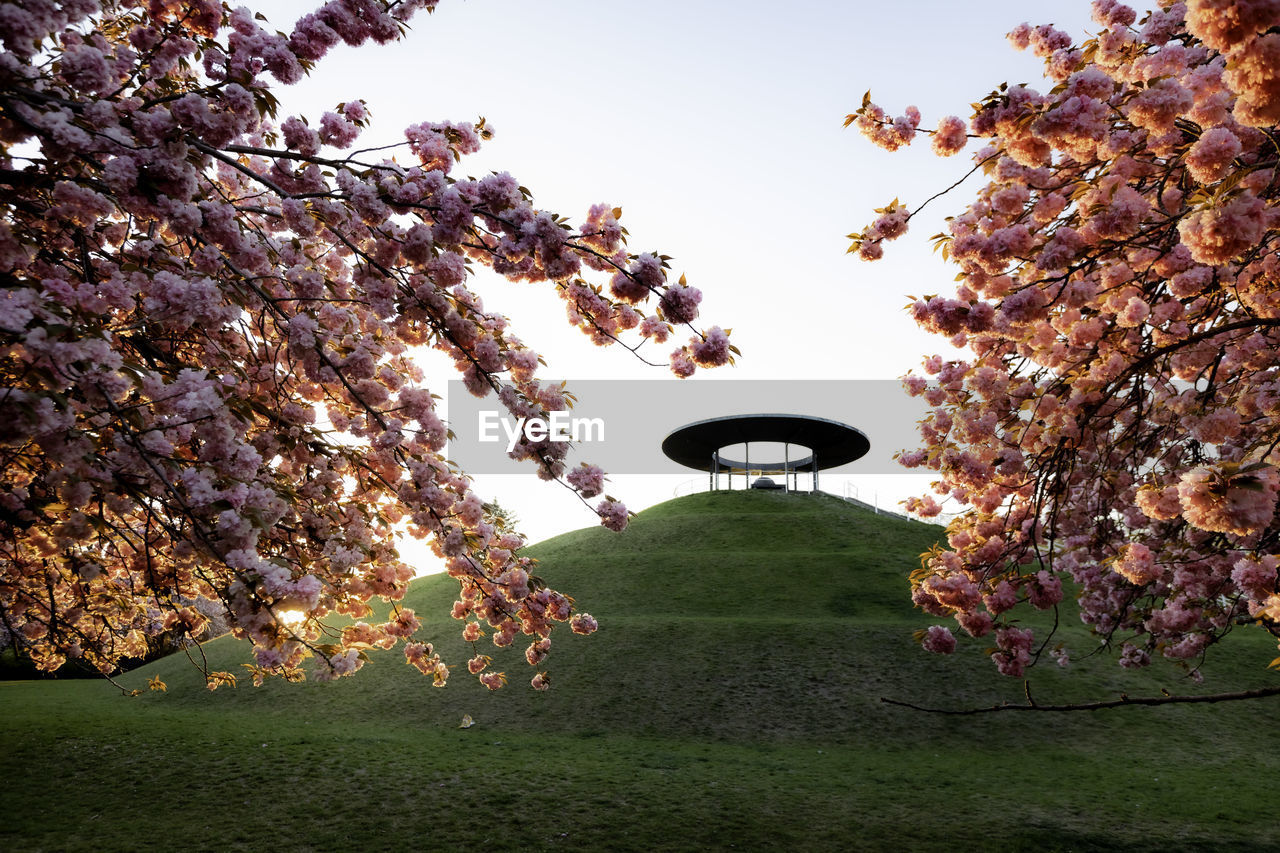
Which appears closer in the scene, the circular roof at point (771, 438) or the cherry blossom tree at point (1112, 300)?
the cherry blossom tree at point (1112, 300)

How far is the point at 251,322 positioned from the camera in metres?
5.53

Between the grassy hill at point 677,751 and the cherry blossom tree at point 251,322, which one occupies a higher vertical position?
the cherry blossom tree at point 251,322

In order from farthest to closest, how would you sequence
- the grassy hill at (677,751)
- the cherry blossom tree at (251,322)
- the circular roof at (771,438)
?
the circular roof at (771,438) → the grassy hill at (677,751) → the cherry blossom tree at (251,322)

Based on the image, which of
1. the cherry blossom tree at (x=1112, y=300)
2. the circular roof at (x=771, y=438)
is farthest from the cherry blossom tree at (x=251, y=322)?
the circular roof at (x=771, y=438)

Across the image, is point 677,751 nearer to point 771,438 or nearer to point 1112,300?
point 1112,300

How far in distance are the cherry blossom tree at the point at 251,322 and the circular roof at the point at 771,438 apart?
2788cm

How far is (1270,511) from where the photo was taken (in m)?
3.16

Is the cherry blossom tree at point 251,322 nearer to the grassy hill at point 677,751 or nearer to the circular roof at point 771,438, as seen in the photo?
the grassy hill at point 677,751

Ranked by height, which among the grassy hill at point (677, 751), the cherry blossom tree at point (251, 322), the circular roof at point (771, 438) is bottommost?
the grassy hill at point (677, 751)

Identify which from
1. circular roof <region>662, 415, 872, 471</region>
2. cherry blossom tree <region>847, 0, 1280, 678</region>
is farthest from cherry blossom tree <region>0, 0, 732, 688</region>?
circular roof <region>662, 415, 872, 471</region>

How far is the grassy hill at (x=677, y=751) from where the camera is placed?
7.84 meters

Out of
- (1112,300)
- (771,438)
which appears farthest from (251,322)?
(771,438)

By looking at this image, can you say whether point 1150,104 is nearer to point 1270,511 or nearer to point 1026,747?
point 1270,511

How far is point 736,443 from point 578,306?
3231 centimetres
